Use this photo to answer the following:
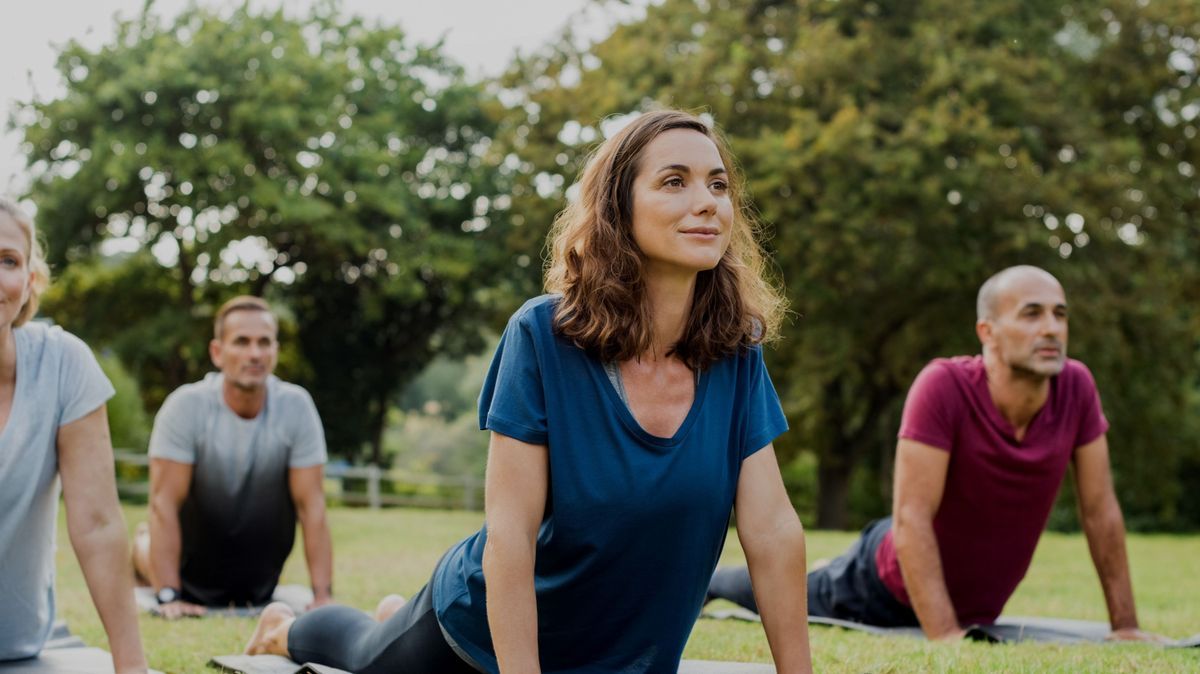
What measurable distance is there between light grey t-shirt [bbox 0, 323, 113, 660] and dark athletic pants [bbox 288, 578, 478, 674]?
940mm

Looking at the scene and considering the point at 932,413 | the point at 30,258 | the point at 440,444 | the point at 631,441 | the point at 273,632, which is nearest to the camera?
the point at 631,441

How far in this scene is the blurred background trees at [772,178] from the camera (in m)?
18.7

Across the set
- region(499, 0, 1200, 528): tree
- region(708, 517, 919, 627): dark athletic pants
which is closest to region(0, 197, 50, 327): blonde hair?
region(708, 517, 919, 627): dark athletic pants

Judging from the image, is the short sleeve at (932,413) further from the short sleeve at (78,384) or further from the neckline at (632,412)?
the short sleeve at (78,384)

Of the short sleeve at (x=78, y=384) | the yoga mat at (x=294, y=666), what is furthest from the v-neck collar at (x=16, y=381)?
the yoga mat at (x=294, y=666)

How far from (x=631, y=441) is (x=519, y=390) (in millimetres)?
308

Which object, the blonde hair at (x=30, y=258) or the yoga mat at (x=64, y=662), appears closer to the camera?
the blonde hair at (x=30, y=258)

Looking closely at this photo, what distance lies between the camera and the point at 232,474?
7.48 m

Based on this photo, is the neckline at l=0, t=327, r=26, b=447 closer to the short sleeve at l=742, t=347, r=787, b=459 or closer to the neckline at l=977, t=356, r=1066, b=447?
the short sleeve at l=742, t=347, r=787, b=459

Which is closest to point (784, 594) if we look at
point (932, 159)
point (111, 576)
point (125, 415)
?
point (111, 576)

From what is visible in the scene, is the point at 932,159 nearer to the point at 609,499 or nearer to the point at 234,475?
the point at 234,475

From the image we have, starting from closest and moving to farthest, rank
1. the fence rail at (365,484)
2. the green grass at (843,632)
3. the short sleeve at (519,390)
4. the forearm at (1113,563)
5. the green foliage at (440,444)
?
the short sleeve at (519,390), the green grass at (843,632), the forearm at (1113,563), the fence rail at (365,484), the green foliage at (440,444)

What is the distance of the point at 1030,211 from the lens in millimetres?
18750

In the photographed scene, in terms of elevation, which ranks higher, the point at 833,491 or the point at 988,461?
the point at 988,461
